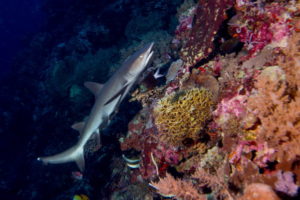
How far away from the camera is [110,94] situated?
4.67m

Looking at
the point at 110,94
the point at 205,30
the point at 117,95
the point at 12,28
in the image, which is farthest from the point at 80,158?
the point at 12,28

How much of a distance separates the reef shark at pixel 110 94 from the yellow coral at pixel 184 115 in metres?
0.92

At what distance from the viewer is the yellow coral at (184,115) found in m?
3.68

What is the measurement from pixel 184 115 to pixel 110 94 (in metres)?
1.81

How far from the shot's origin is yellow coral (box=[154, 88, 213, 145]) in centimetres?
368

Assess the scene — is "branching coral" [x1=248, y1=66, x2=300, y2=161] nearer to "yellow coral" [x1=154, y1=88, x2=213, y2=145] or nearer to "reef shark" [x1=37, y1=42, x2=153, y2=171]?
"yellow coral" [x1=154, y1=88, x2=213, y2=145]

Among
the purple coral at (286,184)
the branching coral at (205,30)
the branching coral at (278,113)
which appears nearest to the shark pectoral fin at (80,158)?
the branching coral at (205,30)

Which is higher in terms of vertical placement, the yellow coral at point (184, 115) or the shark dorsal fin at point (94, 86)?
the shark dorsal fin at point (94, 86)

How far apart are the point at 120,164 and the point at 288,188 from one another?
4785mm

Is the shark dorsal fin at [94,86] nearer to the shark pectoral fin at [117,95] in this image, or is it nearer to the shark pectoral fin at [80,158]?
the shark pectoral fin at [117,95]

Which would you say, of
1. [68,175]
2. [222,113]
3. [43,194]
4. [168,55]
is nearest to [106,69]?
[168,55]

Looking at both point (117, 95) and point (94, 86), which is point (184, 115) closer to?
point (117, 95)

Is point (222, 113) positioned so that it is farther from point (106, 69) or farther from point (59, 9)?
point (59, 9)

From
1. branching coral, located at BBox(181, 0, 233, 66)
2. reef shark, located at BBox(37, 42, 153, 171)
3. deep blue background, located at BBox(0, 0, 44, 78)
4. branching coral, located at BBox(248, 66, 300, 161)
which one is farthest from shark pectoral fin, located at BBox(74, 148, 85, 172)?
deep blue background, located at BBox(0, 0, 44, 78)
